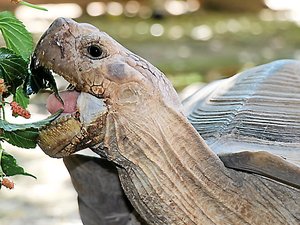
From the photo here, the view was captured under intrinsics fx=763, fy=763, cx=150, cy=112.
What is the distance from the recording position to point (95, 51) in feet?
4.57

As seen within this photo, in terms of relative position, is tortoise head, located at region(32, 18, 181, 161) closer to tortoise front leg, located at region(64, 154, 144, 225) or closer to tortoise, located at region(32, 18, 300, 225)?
tortoise, located at region(32, 18, 300, 225)

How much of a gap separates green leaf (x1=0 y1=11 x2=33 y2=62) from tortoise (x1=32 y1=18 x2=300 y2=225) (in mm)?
31

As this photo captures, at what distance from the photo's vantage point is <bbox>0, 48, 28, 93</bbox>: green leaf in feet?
4.46

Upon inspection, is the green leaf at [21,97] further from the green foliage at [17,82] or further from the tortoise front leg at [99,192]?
the tortoise front leg at [99,192]

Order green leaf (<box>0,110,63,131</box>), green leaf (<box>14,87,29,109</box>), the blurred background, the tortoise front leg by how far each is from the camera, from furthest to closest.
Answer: the blurred background → the tortoise front leg → green leaf (<box>14,87,29,109</box>) → green leaf (<box>0,110,63,131</box>)

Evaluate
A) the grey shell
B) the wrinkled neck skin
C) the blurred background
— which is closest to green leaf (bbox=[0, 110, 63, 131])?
the wrinkled neck skin

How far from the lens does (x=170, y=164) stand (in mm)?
1433

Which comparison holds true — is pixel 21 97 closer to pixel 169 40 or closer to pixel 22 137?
pixel 22 137

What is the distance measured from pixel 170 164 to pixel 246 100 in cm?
31

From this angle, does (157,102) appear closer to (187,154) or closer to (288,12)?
(187,154)

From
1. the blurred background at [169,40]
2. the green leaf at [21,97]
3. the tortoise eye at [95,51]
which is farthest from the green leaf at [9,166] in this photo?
the blurred background at [169,40]

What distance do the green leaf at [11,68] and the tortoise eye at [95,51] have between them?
0.12m

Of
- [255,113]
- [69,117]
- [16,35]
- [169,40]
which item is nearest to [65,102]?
[69,117]

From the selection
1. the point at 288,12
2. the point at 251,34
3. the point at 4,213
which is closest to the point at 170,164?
the point at 4,213
